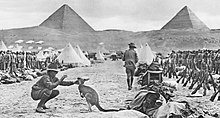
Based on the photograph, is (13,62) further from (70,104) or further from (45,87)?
(45,87)

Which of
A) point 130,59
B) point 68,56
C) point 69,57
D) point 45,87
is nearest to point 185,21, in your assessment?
point 69,57

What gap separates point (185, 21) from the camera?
468 feet

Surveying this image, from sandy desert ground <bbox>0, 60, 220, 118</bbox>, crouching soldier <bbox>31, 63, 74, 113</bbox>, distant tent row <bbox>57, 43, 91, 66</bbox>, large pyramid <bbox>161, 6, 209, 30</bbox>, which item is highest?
large pyramid <bbox>161, 6, 209, 30</bbox>

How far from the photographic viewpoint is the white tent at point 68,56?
2592cm

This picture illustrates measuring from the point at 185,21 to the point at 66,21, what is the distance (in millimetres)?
50605

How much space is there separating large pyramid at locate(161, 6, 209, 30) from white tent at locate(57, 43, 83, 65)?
11588cm

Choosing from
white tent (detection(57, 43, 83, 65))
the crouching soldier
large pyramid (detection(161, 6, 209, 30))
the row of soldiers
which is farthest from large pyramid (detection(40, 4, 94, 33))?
the crouching soldier

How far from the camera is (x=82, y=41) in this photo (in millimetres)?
128000

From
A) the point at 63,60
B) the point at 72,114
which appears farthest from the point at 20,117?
the point at 63,60

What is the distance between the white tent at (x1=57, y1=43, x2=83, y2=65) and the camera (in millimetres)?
25922

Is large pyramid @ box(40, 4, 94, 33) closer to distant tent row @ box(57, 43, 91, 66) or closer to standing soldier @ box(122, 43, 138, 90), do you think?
distant tent row @ box(57, 43, 91, 66)

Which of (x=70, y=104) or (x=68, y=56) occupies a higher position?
(x=68, y=56)

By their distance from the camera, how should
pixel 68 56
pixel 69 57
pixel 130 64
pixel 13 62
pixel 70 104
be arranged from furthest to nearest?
1. pixel 69 57
2. pixel 68 56
3. pixel 13 62
4. pixel 130 64
5. pixel 70 104

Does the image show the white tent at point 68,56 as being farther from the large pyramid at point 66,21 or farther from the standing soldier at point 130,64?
the large pyramid at point 66,21
